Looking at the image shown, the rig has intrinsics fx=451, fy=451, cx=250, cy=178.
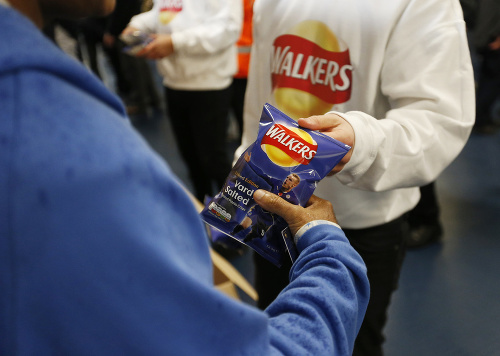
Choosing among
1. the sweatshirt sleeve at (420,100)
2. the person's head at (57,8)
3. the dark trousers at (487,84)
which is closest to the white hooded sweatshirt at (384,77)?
the sweatshirt sleeve at (420,100)

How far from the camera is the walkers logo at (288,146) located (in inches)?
27.7

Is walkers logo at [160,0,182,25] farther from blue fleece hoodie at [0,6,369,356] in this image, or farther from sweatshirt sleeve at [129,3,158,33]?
blue fleece hoodie at [0,6,369,356]

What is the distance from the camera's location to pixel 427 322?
71.1 inches

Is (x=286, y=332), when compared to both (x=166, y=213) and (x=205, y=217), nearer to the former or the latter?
(x=166, y=213)

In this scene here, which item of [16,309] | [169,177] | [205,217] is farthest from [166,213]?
[205,217]

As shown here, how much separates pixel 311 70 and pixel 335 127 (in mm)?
189

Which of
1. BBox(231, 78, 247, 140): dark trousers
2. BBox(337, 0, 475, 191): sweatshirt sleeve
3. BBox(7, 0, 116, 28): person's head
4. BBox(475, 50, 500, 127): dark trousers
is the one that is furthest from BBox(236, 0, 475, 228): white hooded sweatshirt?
BBox(475, 50, 500, 127): dark trousers

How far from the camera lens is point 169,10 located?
1943 millimetres

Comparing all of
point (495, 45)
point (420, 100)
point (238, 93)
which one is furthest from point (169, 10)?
point (495, 45)

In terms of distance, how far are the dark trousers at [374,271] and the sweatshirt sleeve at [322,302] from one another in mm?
359

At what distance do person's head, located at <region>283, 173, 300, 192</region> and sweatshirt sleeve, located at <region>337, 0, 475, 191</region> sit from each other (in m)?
0.12

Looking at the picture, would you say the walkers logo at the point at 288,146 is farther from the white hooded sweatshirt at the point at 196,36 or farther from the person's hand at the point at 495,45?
the person's hand at the point at 495,45

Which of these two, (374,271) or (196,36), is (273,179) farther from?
(196,36)

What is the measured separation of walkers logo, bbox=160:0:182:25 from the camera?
1.92 m
